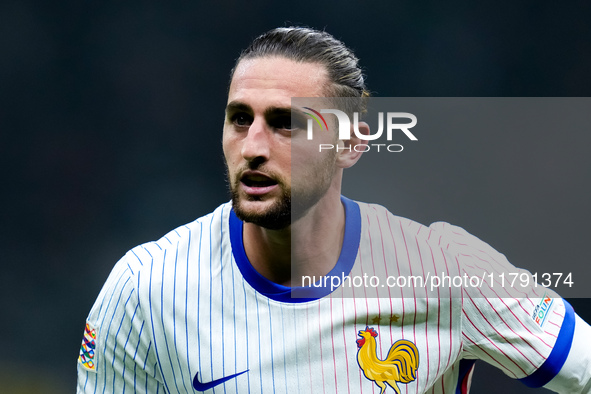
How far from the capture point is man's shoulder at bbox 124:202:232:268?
89.6 inches

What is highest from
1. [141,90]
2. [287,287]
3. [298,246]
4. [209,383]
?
[141,90]

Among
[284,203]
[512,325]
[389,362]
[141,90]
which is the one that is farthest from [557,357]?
[141,90]

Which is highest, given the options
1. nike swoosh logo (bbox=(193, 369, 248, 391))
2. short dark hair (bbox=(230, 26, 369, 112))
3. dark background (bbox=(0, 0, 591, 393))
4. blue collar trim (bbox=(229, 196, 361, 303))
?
dark background (bbox=(0, 0, 591, 393))

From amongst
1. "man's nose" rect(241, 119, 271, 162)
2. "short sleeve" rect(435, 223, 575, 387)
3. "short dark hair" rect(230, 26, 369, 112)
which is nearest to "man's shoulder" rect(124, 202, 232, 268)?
"man's nose" rect(241, 119, 271, 162)

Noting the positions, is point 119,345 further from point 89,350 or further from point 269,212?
point 269,212

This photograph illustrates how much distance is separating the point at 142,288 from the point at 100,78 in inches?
145

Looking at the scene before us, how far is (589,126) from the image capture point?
12.0 ft

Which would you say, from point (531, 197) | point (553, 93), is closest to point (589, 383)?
point (531, 197)

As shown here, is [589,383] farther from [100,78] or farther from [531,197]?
[100,78]

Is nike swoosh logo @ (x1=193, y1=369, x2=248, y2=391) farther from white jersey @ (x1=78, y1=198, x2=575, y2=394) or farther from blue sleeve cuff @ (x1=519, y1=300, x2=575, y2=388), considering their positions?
blue sleeve cuff @ (x1=519, y1=300, x2=575, y2=388)

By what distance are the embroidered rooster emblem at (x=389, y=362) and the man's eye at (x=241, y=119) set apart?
27.1 inches

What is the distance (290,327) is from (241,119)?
2.01 feet
